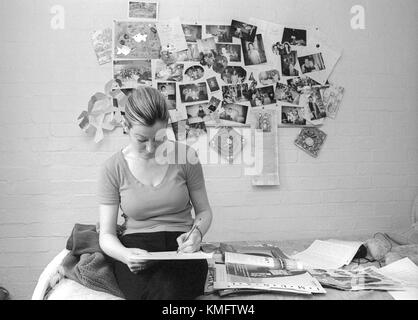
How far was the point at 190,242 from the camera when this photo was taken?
1061 mm

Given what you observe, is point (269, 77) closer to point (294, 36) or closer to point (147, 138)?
point (294, 36)

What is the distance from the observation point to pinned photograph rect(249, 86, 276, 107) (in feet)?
5.96

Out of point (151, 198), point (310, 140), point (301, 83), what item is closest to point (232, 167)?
point (310, 140)

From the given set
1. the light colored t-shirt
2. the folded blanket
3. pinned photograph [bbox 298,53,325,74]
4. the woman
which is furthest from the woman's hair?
pinned photograph [bbox 298,53,325,74]

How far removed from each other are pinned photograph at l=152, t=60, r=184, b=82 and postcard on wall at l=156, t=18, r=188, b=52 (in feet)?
0.22

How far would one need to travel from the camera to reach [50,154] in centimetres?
170

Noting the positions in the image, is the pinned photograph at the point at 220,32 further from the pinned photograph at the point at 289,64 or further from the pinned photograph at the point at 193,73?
the pinned photograph at the point at 289,64

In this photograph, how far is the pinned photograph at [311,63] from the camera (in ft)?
A: 6.09

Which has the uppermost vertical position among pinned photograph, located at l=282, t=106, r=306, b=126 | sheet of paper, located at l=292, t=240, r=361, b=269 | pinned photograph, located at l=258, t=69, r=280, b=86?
pinned photograph, located at l=258, t=69, r=280, b=86

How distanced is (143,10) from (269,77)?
2.14ft

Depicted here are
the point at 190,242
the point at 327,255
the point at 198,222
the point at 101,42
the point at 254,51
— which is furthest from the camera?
the point at 254,51

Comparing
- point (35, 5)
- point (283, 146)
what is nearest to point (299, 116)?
point (283, 146)

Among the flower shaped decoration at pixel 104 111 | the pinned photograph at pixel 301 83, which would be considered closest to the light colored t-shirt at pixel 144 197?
the flower shaped decoration at pixel 104 111

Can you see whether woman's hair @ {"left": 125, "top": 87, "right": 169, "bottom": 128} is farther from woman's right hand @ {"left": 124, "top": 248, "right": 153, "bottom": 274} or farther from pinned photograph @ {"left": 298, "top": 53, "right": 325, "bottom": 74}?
pinned photograph @ {"left": 298, "top": 53, "right": 325, "bottom": 74}
